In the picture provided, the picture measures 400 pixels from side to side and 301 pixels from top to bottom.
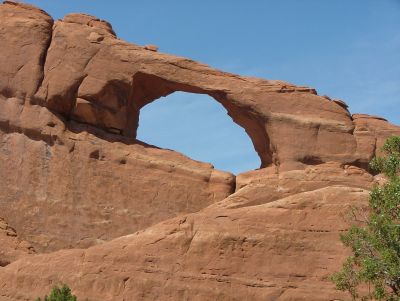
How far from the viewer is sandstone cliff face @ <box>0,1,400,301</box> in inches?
1094

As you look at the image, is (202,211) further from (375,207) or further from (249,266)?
(375,207)

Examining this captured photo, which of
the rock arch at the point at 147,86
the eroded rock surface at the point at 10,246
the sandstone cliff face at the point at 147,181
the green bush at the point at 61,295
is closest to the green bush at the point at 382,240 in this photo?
the sandstone cliff face at the point at 147,181

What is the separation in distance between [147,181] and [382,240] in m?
11.5

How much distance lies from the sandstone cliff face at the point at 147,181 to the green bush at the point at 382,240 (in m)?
3.54

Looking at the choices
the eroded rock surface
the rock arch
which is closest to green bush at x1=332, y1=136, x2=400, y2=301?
the rock arch

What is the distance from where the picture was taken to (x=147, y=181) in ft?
106

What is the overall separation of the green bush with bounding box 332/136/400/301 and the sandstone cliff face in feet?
11.6

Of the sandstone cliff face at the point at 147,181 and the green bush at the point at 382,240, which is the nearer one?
the green bush at the point at 382,240

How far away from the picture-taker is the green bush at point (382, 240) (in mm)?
Result: 23109

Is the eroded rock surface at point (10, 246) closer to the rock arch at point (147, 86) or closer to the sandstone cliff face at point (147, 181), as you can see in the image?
the sandstone cliff face at point (147, 181)

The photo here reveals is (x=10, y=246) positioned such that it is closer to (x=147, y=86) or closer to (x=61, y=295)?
(x=61, y=295)

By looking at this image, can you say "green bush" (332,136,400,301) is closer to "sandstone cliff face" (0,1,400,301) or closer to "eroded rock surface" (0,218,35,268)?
"sandstone cliff face" (0,1,400,301)

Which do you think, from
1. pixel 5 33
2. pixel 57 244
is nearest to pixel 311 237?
pixel 57 244

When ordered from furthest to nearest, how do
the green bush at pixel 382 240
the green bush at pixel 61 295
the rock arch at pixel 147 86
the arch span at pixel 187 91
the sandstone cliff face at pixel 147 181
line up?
the arch span at pixel 187 91
the rock arch at pixel 147 86
the sandstone cliff face at pixel 147 181
the green bush at pixel 61 295
the green bush at pixel 382 240
